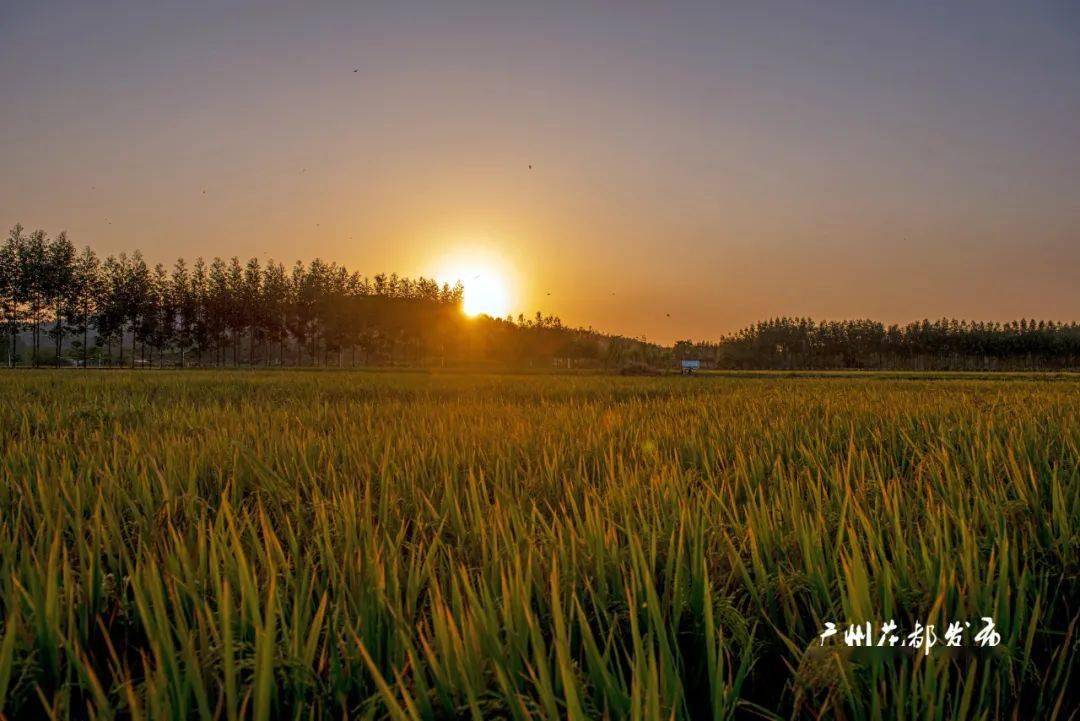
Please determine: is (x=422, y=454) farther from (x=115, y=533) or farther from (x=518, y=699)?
(x=518, y=699)

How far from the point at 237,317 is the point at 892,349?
129 m

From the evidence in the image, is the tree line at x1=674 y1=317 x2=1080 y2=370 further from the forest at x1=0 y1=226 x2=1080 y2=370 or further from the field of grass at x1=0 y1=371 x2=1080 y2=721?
the field of grass at x1=0 y1=371 x2=1080 y2=721

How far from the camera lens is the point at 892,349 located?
126438mm

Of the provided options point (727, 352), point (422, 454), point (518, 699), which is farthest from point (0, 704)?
point (727, 352)

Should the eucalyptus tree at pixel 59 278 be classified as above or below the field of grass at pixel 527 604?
above

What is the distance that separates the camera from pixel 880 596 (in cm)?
153

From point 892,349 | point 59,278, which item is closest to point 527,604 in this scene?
point 59,278

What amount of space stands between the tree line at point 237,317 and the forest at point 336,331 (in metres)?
0.18

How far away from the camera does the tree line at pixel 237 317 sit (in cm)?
6700

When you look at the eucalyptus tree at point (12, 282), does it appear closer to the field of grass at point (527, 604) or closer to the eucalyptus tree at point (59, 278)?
the eucalyptus tree at point (59, 278)

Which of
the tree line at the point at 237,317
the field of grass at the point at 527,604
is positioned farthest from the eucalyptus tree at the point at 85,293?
the field of grass at the point at 527,604

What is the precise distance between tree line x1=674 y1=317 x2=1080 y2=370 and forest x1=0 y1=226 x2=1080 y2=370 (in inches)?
11.8

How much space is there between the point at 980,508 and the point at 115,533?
327 cm

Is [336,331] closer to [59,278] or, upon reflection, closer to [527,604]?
[59,278]
